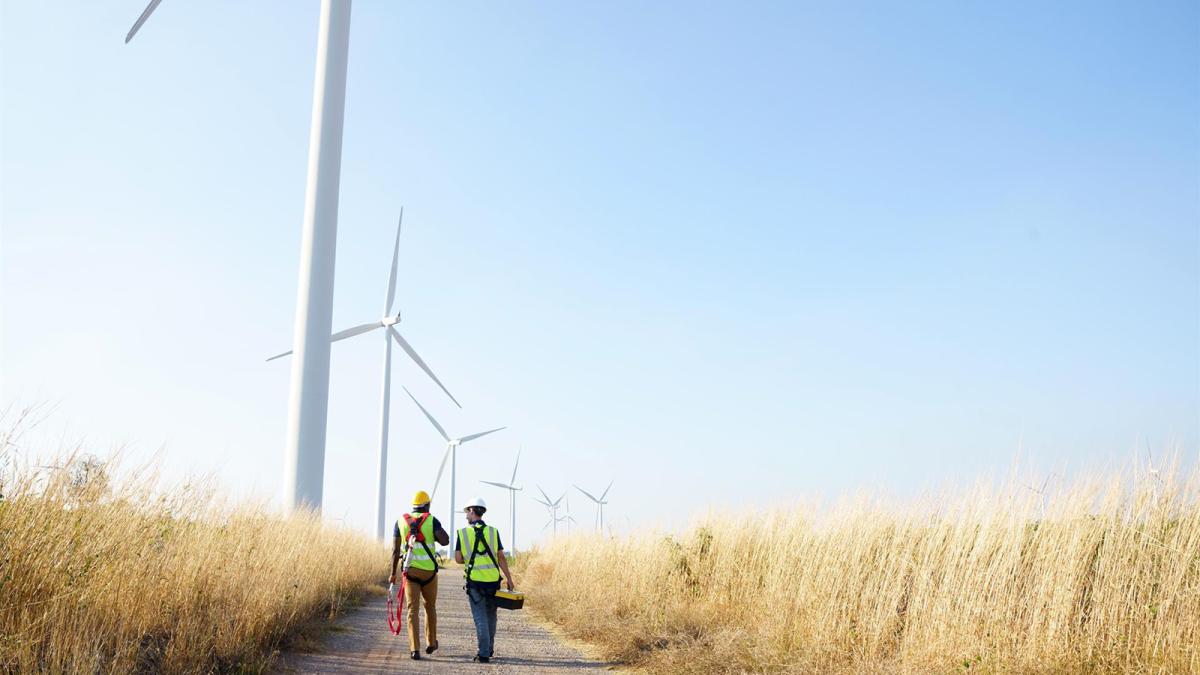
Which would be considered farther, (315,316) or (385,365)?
(385,365)

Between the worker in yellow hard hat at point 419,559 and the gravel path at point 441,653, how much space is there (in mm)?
447

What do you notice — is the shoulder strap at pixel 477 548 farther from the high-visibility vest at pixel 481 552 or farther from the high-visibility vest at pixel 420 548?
the high-visibility vest at pixel 420 548

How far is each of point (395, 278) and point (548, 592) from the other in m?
25.6

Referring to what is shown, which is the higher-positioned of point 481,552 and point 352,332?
point 352,332

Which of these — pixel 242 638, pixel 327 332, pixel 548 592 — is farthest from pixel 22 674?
pixel 327 332

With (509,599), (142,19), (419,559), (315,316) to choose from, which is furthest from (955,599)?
(142,19)

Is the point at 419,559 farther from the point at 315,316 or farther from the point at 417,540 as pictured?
the point at 315,316

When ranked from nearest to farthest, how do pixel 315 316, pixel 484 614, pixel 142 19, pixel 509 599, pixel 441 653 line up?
pixel 509 599 < pixel 484 614 < pixel 441 653 < pixel 315 316 < pixel 142 19

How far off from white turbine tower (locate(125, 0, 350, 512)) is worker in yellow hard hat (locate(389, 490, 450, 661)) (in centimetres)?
1376

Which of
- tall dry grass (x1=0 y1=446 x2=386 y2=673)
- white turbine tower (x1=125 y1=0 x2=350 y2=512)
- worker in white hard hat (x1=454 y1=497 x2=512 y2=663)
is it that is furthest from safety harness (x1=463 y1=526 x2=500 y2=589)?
white turbine tower (x1=125 y1=0 x2=350 y2=512)

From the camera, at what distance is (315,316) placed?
24.9 meters

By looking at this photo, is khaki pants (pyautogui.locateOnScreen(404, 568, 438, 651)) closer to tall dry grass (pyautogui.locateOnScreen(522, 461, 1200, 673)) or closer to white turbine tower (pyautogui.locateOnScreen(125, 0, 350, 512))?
tall dry grass (pyautogui.locateOnScreen(522, 461, 1200, 673))

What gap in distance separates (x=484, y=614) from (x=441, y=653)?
3.81 feet

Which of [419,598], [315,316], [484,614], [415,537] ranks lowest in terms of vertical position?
[484,614]
